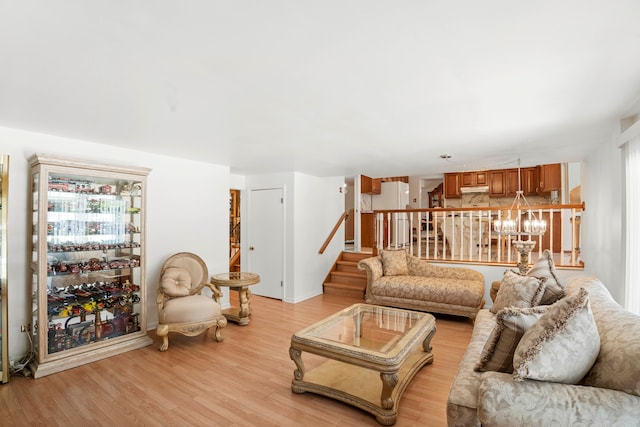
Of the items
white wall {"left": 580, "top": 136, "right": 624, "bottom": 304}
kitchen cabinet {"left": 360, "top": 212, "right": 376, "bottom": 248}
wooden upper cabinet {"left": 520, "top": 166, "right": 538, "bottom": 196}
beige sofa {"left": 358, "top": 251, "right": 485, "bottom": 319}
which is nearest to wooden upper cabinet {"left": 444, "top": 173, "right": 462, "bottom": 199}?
wooden upper cabinet {"left": 520, "top": 166, "right": 538, "bottom": 196}

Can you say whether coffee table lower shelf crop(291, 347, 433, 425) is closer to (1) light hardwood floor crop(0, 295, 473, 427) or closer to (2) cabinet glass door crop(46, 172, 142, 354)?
(1) light hardwood floor crop(0, 295, 473, 427)

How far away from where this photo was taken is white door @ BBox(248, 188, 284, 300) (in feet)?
18.2

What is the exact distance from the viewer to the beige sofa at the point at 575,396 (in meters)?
1.30

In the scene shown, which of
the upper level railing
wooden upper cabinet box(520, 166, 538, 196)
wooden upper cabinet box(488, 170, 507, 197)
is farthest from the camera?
wooden upper cabinet box(488, 170, 507, 197)

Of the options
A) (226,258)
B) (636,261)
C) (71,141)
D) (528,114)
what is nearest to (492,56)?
(528,114)

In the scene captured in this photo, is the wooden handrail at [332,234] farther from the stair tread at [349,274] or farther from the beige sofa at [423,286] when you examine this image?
the beige sofa at [423,286]

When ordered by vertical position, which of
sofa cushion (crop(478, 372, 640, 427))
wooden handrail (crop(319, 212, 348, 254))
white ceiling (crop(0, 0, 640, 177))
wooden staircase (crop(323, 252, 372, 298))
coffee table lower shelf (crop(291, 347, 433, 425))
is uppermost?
white ceiling (crop(0, 0, 640, 177))

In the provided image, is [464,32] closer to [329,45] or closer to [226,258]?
[329,45]

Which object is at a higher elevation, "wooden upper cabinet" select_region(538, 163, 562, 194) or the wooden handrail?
"wooden upper cabinet" select_region(538, 163, 562, 194)

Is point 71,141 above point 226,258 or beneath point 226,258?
above

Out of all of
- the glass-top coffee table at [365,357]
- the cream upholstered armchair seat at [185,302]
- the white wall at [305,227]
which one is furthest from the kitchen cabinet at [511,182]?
the cream upholstered armchair seat at [185,302]

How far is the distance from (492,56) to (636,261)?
219 cm

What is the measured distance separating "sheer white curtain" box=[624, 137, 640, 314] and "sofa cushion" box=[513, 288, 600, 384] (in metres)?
1.55

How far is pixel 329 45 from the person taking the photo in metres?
1.58
